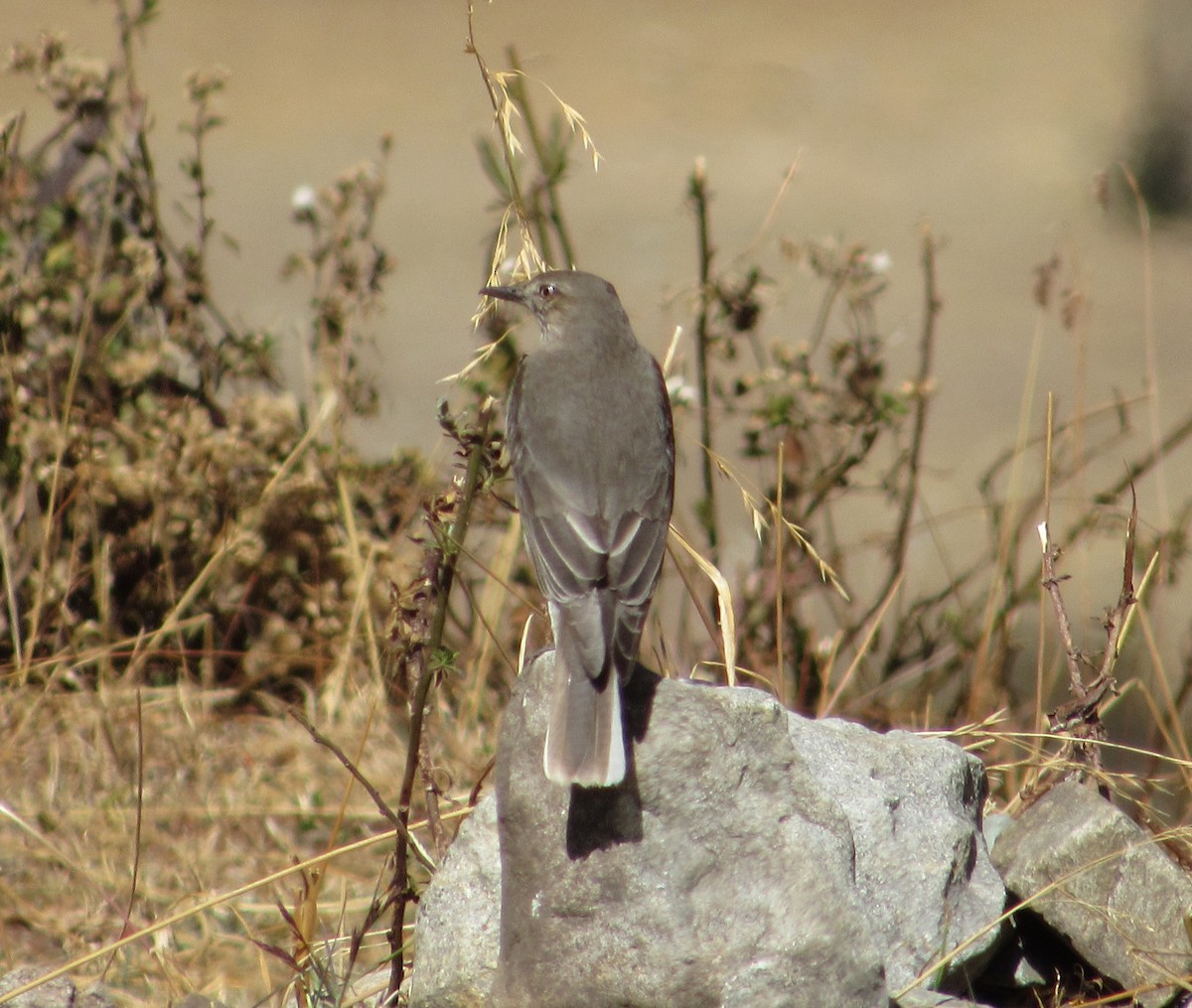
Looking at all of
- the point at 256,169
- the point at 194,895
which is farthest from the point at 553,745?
the point at 256,169

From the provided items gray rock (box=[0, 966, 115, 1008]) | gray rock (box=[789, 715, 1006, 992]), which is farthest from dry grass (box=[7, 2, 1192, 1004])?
gray rock (box=[789, 715, 1006, 992])

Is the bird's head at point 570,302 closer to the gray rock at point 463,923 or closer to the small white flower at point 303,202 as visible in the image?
the small white flower at point 303,202

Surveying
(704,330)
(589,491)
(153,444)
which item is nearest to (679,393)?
(704,330)

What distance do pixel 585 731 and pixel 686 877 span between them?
0.37 metres

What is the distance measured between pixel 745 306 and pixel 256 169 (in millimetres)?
10083

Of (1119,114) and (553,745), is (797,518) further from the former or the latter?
(1119,114)

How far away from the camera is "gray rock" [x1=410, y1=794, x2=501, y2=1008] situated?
334cm

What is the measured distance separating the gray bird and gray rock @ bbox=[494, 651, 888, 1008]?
13 centimetres

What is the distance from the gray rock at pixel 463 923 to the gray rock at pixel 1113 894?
120 cm

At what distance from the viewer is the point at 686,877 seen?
3.15m

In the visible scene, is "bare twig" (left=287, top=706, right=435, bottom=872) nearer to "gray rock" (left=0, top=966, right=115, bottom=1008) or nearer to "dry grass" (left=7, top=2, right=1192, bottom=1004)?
"gray rock" (left=0, top=966, right=115, bottom=1008)

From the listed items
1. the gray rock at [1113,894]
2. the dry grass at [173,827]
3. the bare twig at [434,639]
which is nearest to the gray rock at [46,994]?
the dry grass at [173,827]

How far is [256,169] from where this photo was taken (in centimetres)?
1450

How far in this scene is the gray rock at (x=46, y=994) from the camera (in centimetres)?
344
